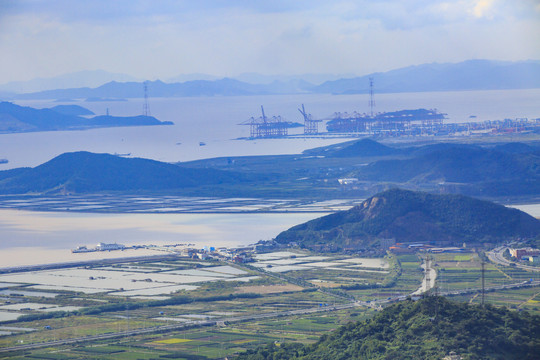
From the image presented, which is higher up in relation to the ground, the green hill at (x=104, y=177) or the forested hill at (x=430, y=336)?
the green hill at (x=104, y=177)

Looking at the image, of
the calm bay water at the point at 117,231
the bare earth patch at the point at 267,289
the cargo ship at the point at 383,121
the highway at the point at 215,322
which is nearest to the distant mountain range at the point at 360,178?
the calm bay water at the point at 117,231

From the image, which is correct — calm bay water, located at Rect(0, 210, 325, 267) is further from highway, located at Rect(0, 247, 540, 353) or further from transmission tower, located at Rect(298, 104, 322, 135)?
transmission tower, located at Rect(298, 104, 322, 135)

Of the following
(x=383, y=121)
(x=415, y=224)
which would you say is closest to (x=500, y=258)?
(x=415, y=224)

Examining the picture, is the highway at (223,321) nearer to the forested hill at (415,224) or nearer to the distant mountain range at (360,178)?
the forested hill at (415,224)

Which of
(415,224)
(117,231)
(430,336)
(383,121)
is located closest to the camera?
(430,336)

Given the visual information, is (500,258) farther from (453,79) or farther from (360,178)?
(453,79)

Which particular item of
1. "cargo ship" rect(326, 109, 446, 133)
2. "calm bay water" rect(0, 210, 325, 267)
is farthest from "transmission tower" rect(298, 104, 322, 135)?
"calm bay water" rect(0, 210, 325, 267)
